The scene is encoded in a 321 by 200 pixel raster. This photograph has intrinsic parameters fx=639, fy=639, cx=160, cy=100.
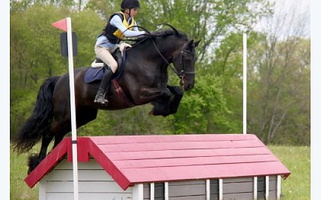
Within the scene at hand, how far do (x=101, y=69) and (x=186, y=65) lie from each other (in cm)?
105

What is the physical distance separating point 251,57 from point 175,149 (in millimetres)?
23112

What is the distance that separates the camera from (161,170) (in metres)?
6.41

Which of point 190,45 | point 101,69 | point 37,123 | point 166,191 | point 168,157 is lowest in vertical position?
point 166,191

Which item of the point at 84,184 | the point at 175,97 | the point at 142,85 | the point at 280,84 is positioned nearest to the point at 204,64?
the point at 280,84

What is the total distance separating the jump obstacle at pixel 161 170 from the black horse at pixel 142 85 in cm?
49

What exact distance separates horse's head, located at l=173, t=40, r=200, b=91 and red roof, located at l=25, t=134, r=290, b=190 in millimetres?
603

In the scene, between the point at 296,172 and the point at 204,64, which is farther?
the point at 204,64

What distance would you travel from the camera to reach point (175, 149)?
22.3 ft

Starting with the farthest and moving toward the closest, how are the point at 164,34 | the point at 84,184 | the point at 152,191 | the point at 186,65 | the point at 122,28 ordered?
the point at 164,34 → the point at 122,28 → the point at 186,65 → the point at 84,184 → the point at 152,191

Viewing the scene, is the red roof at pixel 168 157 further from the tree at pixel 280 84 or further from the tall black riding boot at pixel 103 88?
the tree at pixel 280 84

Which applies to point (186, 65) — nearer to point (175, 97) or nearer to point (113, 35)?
point (175, 97)

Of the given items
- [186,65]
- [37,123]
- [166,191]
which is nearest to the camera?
[166,191]

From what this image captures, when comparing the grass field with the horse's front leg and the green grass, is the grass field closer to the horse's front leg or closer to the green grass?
the green grass

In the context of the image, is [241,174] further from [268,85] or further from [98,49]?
[268,85]
